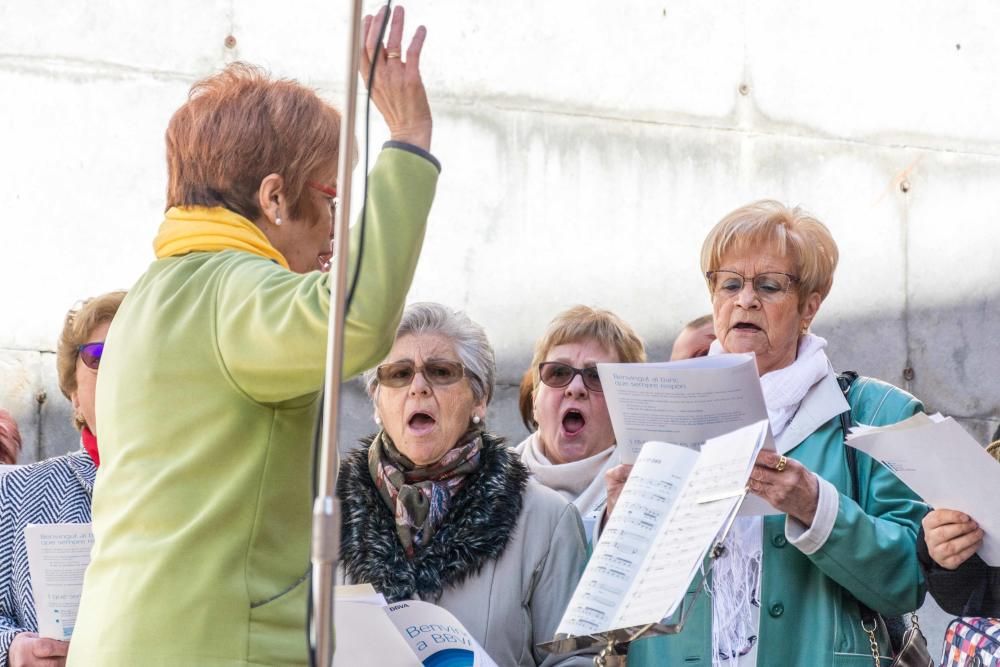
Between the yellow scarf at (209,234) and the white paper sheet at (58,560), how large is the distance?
86 centimetres

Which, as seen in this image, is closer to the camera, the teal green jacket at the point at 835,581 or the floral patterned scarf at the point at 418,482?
the teal green jacket at the point at 835,581

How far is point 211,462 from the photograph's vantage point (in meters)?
2.44

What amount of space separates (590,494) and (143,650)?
84.5 inches

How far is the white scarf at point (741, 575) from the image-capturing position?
3.46 m

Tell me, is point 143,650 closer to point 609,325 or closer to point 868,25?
point 609,325

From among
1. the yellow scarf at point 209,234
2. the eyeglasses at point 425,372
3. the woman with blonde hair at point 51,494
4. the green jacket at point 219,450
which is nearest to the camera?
the green jacket at point 219,450

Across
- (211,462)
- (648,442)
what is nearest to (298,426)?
(211,462)

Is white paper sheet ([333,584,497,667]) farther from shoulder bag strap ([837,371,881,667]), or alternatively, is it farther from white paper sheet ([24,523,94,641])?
shoulder bag strap ([837,371,881,667])

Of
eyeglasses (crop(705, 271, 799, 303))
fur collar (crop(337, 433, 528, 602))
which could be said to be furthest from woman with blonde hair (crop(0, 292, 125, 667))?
eyeglasses (crop(705, 271, 799, 303))

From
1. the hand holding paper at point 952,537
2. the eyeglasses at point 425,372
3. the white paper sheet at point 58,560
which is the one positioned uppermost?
the eyeglasses at point 425,372

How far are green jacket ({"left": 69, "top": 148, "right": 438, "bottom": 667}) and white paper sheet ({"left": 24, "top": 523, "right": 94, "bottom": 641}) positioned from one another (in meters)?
0.75

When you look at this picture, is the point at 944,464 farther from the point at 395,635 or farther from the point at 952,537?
the point at 395,635

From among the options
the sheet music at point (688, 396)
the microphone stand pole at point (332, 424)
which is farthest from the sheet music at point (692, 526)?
the microphone stand pole at point (332, 424)

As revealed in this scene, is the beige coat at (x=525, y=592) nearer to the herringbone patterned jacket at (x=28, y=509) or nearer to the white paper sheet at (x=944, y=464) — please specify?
the white paper sheet at (x=944, y=464)
